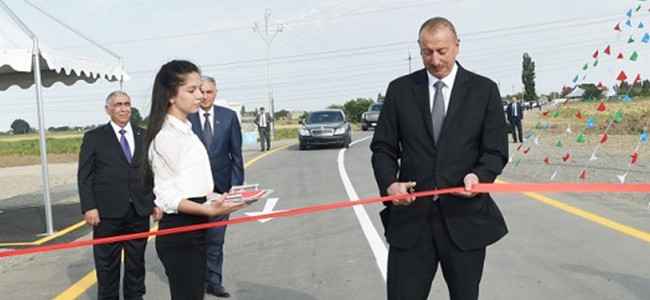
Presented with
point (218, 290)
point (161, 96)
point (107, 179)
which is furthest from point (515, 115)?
point (161, 96)

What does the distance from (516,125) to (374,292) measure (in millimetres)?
19796

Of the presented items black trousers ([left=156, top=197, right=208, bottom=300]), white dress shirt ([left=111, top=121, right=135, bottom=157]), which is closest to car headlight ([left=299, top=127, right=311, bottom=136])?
white dress shirt ([left=111, top=121, right=135, bottom=157])

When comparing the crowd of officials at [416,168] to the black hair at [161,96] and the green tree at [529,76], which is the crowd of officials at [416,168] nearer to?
the black hair at [161,96]

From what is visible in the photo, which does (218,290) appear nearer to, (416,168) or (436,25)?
(416,168)

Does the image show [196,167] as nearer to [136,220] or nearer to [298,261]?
[136,220]

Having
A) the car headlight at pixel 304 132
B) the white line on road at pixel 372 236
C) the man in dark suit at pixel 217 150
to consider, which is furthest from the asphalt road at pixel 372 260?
the car headlight at pixel 304 132

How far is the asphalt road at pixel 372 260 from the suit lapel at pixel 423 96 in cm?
251

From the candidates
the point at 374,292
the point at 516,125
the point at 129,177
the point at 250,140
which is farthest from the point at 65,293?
the point at 250,140

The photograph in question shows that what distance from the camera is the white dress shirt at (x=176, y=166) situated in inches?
124

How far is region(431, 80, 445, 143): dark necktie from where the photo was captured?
3236 mm

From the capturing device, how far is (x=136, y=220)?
5266 mm

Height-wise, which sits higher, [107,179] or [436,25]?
[436,25]

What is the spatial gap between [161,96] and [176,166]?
38 centimetres

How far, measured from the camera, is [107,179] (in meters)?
5.24
